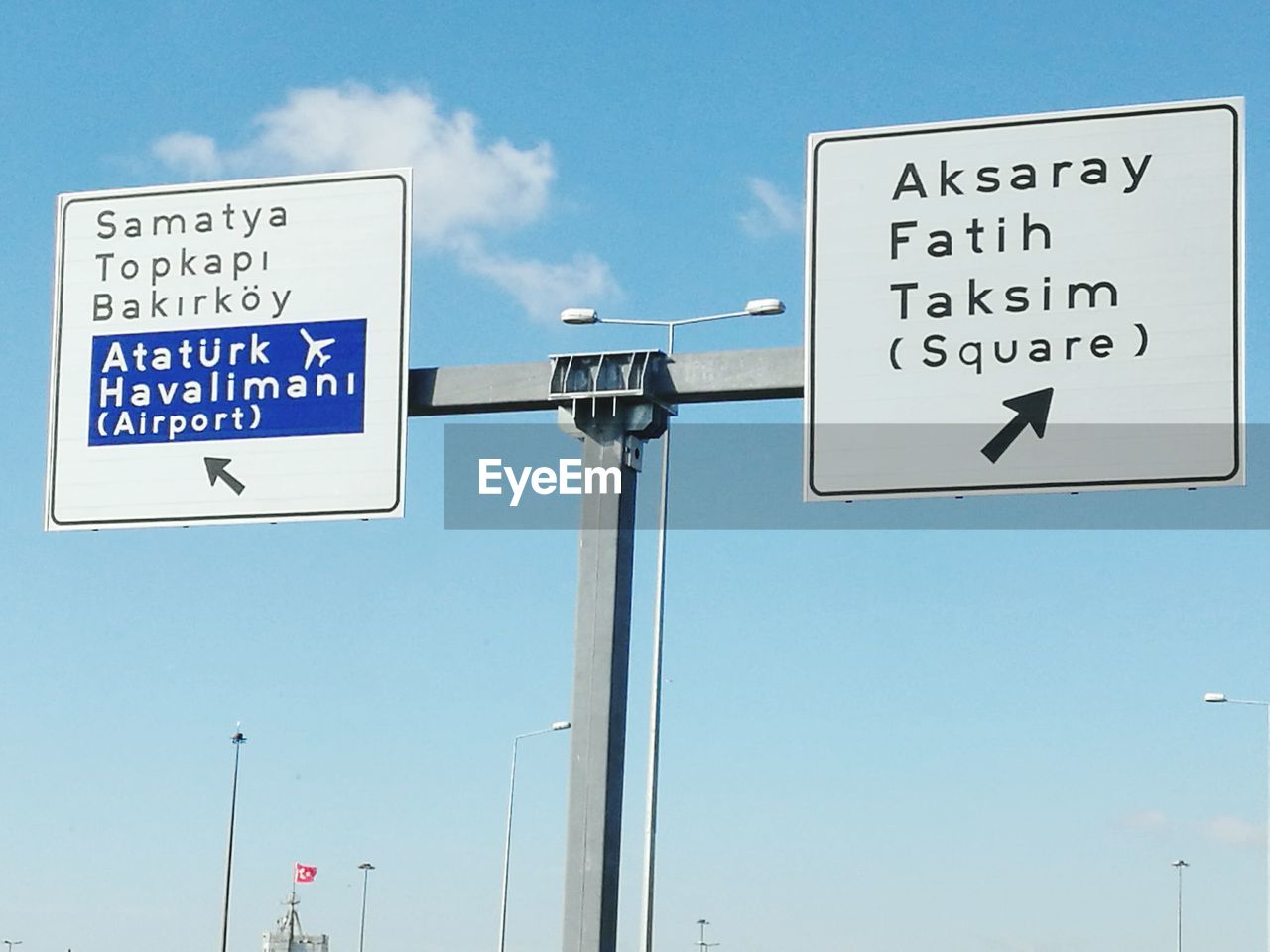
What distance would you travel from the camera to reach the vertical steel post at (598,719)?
10.4 m

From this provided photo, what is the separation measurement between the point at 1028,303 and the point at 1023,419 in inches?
22.0

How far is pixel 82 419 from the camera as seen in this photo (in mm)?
11883

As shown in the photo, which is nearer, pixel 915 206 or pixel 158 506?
pixel 915 206

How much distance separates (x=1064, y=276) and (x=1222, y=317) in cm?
75

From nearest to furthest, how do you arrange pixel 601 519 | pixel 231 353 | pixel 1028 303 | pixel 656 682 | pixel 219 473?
pixel 1028 303 < pixel 601 519 < pixel 219 473 < pixel 231 353 < pixel 656 682

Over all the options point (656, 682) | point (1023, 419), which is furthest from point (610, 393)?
point (656, 682)

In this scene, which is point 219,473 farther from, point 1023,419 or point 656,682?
point 656,682

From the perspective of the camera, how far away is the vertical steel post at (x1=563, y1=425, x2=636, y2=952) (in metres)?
10.4

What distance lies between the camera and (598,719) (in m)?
10.5

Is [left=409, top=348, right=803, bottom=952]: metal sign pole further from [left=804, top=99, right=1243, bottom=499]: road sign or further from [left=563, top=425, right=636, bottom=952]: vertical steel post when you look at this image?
[left=804, top=99, right=1243, bottom=499]: road sign

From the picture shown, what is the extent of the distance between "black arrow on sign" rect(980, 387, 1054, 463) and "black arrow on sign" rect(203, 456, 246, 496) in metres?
3.90

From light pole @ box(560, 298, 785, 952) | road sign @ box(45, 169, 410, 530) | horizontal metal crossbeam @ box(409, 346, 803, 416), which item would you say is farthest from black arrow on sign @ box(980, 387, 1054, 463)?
light pole @ box(560, 298, 785, 952)

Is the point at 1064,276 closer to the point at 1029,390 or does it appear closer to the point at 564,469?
the point at 1029,390

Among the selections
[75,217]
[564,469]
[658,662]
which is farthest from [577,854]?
[658,662]
